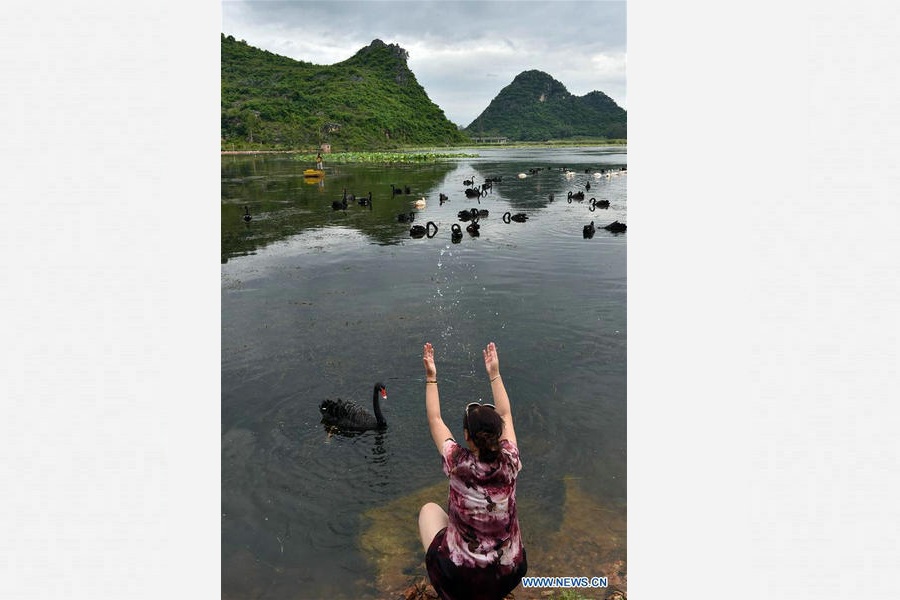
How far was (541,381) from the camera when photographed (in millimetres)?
8758

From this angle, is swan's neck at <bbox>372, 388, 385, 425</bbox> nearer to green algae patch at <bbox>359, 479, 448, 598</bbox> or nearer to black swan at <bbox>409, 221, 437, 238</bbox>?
green algae patch at <bbox>359, 479, 448, 598</bbox>

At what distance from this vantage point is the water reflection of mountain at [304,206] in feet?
71.3

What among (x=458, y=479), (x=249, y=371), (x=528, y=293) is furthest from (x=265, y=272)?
(x=458, y=479)

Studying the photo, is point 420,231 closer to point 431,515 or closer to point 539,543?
point 539,543

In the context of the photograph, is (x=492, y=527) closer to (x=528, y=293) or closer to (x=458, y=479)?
(x=458, y=479)

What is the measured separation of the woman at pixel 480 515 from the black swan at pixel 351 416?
3.81 metres

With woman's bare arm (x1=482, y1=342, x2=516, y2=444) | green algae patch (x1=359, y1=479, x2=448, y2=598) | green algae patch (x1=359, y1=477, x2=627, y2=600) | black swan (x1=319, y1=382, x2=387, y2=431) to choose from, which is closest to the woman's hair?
woman's bare arm (x1=482, y1=342, x2=516, y2=444)

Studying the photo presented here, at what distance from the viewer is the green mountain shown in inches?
4097

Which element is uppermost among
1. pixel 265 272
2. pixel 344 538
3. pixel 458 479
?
pixel 265 272

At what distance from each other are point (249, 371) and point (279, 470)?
3.12 m

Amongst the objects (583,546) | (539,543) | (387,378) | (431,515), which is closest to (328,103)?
(387,378)

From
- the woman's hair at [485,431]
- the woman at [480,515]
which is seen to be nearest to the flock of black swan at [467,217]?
the woman at [480,515]

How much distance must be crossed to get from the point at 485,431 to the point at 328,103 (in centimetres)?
13929

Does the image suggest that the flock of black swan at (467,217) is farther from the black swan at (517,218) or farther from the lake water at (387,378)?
the lake water at (387,378)
